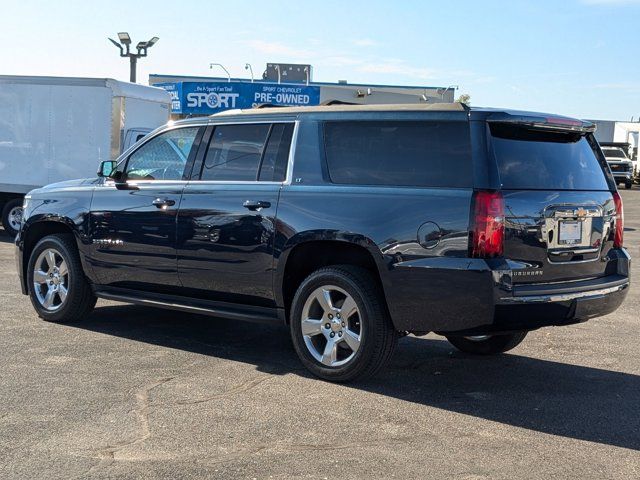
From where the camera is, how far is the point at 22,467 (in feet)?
14.2

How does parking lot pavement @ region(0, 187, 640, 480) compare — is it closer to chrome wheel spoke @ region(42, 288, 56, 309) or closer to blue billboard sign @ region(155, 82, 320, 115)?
chrome wheel spoke @ region(42, 288, 56, 309)

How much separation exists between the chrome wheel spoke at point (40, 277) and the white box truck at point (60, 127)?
7432 mm

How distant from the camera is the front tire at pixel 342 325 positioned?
5797 mm

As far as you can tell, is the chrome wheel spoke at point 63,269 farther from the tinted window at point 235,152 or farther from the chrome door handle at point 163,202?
the tinted window at point 235,152

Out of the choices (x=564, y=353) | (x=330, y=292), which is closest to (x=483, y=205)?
(x=330, y=292)

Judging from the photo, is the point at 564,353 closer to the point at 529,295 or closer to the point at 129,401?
the point at 529,295

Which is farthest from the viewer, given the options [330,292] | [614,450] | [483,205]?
[330,292]

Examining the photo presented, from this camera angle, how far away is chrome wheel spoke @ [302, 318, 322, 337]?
20.0 ft

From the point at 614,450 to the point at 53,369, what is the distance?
3.79m

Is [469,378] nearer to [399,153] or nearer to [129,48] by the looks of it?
[399,153]

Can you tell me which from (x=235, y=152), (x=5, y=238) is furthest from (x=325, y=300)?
(x=5, y=238)

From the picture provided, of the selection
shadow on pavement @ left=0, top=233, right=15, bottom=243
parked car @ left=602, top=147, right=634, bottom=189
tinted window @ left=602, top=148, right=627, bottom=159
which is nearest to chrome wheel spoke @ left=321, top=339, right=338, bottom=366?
shadow on pavement @ left=0, top=233, right=15, bottom=243

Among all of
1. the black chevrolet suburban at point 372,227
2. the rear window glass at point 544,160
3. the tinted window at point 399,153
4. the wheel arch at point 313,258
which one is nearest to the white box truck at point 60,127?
the black chevrolet suburban at point 372,227

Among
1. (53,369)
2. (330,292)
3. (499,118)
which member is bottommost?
(53,369)
